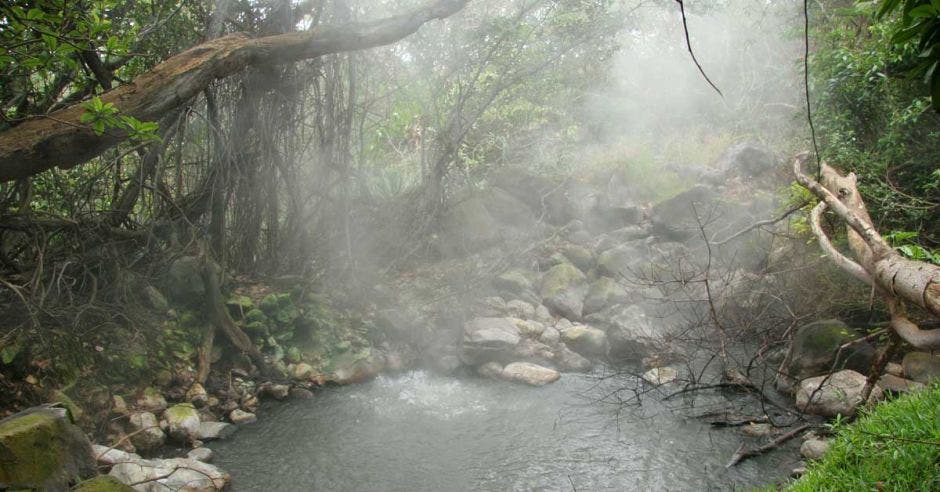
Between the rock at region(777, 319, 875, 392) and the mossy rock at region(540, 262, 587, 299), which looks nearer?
the rock at region(777, 319, 875, 392)

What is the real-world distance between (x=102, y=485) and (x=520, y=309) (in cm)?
567

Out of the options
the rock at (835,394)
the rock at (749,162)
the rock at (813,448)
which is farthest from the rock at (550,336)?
the rock at (749,162)

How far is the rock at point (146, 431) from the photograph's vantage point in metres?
4.91

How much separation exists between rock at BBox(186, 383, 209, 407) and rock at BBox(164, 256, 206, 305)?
1.17 metres

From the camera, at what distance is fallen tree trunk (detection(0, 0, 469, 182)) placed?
135 inches

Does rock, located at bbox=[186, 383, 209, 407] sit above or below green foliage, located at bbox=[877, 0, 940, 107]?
below

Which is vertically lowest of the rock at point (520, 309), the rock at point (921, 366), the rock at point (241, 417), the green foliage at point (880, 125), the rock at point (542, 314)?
the rock at point (542, 314)

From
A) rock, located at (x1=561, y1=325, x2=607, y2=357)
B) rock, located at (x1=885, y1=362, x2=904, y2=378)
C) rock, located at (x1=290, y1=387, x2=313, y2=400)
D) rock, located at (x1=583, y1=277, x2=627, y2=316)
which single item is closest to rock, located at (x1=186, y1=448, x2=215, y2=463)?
rock, located at (x1=290, y1=387, x2=313, y2=400)

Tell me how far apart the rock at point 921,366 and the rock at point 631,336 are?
2.34 m

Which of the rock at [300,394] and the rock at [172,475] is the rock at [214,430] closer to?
the rock at [172,475]

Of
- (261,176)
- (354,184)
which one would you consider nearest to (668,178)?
(354,184)

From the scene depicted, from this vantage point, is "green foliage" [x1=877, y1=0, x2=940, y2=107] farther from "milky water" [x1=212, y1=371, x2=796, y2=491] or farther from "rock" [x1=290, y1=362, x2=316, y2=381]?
"rock" [x1=290, y1=362, x2=316, y2=381]

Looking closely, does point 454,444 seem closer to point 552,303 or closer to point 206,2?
point 552,303

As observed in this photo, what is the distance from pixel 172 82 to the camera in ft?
13.7
